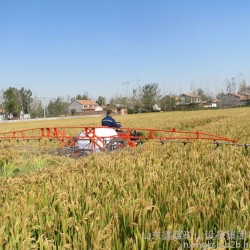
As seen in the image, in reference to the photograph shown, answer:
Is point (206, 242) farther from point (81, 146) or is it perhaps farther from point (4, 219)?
point (81, 146)

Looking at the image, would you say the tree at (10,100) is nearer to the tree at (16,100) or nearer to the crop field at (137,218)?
the tree at (16,100)

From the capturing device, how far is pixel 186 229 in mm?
2000

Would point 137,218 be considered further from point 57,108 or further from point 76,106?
point 76,106

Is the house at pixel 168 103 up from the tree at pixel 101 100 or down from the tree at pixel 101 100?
down

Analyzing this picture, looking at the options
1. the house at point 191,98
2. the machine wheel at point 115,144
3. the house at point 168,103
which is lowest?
the machine wheel at point 115,144

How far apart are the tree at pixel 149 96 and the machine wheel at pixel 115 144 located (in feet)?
255

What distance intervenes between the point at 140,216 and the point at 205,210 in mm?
495

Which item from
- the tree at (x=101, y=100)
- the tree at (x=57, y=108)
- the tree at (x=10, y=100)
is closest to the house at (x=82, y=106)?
the tree at (x=101, y=100)

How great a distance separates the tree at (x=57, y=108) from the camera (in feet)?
296

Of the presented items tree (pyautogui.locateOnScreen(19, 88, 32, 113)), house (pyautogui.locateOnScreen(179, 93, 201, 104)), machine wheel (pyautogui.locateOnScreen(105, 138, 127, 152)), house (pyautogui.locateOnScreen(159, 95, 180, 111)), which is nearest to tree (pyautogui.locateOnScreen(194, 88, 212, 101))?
house (pyautogui.locateOnScreen(179, 93, 201, 104))

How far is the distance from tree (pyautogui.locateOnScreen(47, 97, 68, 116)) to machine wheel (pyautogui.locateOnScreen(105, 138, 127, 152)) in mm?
84106

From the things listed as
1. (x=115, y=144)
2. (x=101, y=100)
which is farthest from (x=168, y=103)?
(x=115, y=144)

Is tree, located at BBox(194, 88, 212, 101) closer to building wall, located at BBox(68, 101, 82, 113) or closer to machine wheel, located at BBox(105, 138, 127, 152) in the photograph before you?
building wall, located at BBox(68, 101, 82, 113)

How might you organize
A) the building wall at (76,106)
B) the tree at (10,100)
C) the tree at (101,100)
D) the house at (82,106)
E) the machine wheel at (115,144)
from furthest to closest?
the tree at (101,100) → the building wall at (76,106) → the house at (82,106) → the tree at (10,100) → the machine wheel at (115,144)
